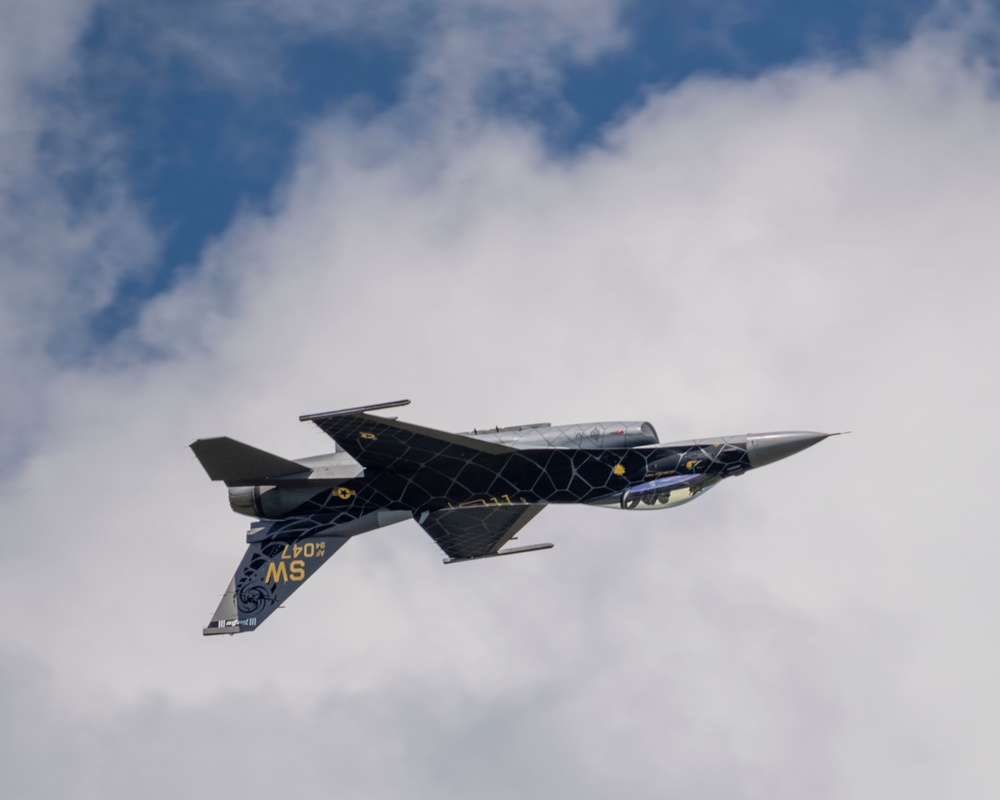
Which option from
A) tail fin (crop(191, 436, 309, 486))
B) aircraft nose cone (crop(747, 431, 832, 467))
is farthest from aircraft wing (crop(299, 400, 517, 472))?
aircraft nose cone (crop(747, 431, 832, 467))

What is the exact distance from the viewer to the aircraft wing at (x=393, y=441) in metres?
61.1

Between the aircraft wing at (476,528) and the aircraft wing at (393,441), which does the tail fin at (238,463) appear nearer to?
the aircraft wing at (393,441)

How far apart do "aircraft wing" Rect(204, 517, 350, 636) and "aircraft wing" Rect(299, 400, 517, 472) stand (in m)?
4.54

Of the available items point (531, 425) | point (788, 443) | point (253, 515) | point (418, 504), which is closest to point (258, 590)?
point (253, 515)

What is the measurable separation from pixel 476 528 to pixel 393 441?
5617 mm

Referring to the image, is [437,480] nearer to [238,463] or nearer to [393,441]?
[393,441]

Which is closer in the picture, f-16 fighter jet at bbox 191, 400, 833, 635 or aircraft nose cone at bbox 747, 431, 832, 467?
aircraft nose cone at bbox 747, 431, 832, 467

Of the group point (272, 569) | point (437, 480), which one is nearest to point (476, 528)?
point (437, 480)

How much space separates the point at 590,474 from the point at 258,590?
13570 mm

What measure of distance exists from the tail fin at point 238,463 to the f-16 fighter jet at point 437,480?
36 millimetres

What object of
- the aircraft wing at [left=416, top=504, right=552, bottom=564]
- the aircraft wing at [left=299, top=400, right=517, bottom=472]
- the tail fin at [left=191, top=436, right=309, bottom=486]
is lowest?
the aircraft wing at [left=416, top=504, right=552, bottom=564]

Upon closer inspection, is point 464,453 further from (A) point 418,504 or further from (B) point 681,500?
(B) point 681,500

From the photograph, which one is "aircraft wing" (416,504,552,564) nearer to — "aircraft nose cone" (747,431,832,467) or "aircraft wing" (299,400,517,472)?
"aircraft wing" (299,400,517,472)

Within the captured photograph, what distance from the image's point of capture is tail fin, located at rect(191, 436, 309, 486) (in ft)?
210
